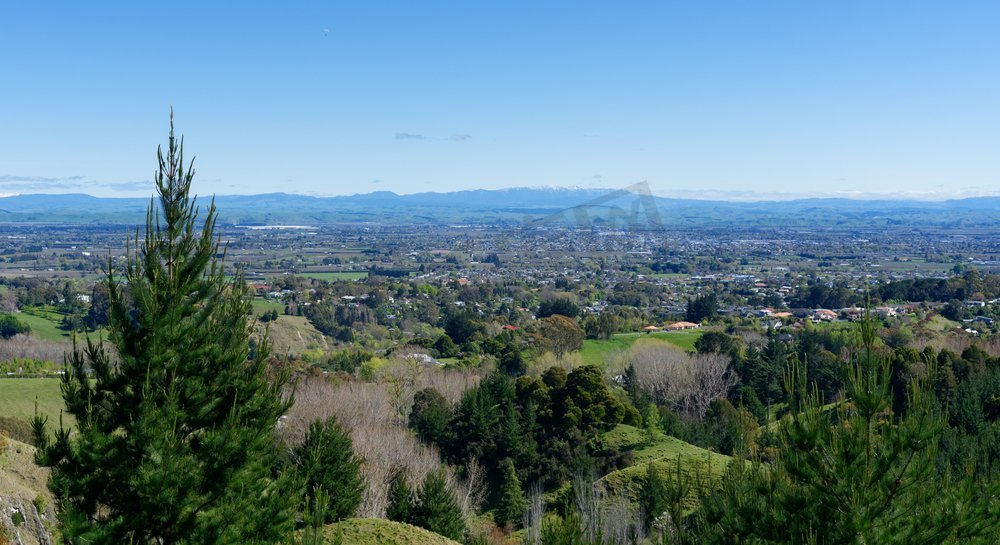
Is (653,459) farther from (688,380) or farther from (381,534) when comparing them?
(381,534)

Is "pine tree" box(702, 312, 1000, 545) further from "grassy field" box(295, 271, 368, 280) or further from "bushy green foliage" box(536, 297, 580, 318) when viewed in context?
"grassy field" box(295, 271, 368, 280)

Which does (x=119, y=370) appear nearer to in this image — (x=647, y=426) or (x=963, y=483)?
(x=963, y=483)

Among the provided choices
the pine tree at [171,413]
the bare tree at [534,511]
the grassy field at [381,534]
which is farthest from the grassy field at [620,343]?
the pine tree at [171,413]

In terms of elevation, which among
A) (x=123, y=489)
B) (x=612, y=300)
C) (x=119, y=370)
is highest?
(x=119, y=370)

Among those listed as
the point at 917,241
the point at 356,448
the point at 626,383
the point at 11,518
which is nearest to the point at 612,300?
the point at 626,383

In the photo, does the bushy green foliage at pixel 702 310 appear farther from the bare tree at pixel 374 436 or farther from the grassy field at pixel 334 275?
the grassy field at pixel 334 275

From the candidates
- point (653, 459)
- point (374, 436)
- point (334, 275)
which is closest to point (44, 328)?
point (374, 436)
